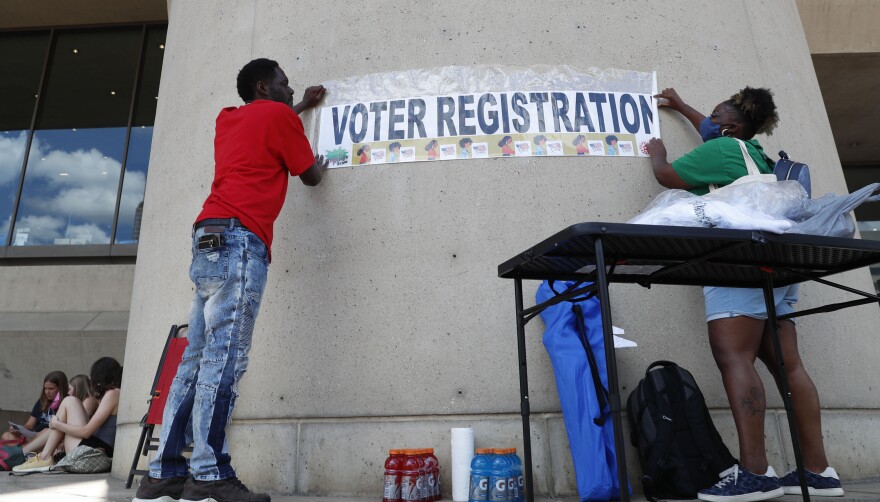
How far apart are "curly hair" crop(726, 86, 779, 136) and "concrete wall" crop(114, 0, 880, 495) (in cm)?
65

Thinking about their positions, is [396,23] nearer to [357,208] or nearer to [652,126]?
[357,208]

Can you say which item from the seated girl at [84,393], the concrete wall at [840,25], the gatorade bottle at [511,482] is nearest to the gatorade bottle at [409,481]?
the gatorade bottle at [511,482]

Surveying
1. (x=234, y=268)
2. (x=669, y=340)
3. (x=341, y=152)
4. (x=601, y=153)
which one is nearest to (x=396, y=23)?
(x=341, y=152)

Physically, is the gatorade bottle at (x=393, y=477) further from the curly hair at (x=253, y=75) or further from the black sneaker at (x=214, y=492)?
the curly hair at (x=253, y=75)

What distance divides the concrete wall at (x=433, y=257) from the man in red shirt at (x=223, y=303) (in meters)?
0.68

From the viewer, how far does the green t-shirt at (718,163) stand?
3023 mm

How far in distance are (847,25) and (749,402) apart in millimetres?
6888

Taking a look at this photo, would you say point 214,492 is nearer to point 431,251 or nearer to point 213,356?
point 213,356

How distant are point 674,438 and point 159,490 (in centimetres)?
236

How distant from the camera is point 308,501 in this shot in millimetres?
3131

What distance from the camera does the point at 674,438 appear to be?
→ 300cm

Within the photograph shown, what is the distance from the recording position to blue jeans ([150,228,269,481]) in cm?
268

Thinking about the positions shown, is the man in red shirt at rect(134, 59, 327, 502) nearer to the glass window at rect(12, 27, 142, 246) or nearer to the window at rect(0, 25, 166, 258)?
the window at rect(0, 25, 166, 258)

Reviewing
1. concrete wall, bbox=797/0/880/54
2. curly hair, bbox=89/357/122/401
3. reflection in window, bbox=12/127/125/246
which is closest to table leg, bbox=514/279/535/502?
curly hair, bbox=89/357/122/401
